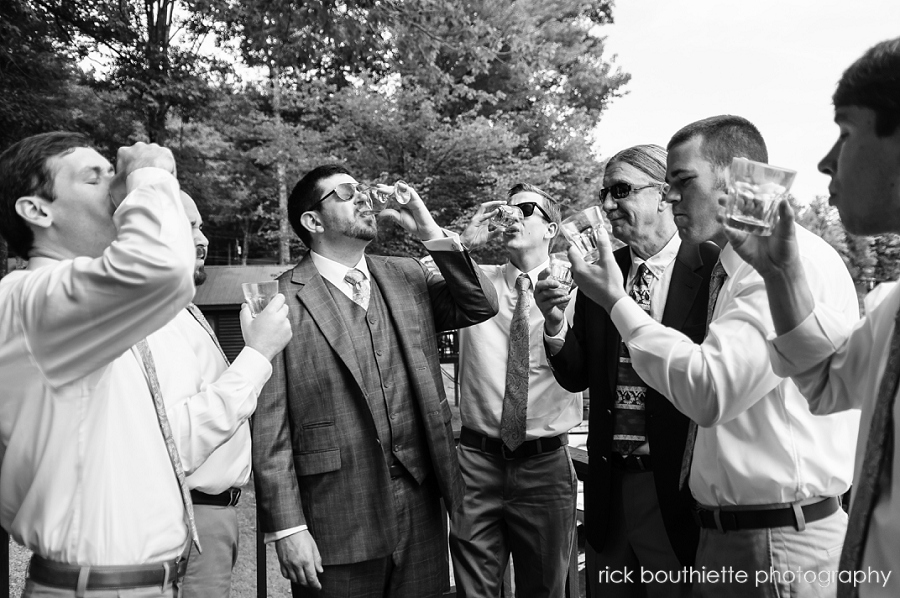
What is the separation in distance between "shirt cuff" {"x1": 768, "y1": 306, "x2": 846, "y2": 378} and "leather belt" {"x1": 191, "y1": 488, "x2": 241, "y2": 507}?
207 cm

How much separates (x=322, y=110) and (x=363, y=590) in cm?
1414

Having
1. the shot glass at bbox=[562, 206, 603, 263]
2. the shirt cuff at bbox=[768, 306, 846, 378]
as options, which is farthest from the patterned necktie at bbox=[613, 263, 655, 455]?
the shirt cuff at bbox=[768, 306, 846, 378]

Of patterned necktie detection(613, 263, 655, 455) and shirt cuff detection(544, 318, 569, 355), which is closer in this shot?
patterned necktie detection(613, 263, 655, 455)

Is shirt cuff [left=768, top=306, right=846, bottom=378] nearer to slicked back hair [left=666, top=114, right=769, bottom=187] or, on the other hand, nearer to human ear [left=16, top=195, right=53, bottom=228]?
slicked back hair [left=666, top=114, right=769, bottom=187]

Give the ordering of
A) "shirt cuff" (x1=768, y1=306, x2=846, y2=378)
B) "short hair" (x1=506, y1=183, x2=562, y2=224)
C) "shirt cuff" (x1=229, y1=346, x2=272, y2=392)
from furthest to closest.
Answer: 1. "short hair" (x1=506, y1=183, x2=562, y2=224)
2. "shirt cuff" (x1=229, y1=346, x2=272, y2=392)
3. "shirt cuff" (x1=768, y1=306, x2=846, y2=378)

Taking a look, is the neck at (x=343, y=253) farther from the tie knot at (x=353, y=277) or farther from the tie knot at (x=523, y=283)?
the tie knot at (x=523, y=283)

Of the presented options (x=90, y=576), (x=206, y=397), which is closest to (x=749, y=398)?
(x=206, y=397)

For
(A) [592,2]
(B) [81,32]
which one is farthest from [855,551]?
(A) [592,2]

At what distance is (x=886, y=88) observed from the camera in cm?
141

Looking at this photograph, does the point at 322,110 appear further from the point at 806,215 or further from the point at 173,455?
the point at 806,215

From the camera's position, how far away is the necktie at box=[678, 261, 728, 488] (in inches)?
92.1

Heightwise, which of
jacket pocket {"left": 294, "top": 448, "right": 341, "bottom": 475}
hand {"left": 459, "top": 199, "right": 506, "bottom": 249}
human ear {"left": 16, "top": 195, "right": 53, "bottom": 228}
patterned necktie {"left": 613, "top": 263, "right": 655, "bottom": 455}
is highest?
hand {"left": 459, "top": 199, "right": 506, "bottom": 249}

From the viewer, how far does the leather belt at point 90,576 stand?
1737 mm

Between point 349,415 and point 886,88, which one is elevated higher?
point 886,88
